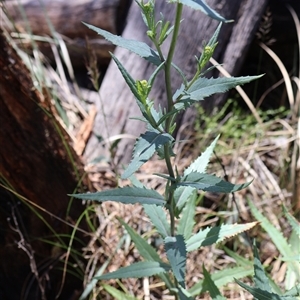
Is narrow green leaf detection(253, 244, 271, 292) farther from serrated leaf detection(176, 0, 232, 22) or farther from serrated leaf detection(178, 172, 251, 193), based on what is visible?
serrated leaf detection(176, 0, 232, 22)

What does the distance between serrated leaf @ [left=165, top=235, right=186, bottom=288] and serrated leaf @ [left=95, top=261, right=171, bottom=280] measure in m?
0.12

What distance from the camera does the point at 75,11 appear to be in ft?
7.18

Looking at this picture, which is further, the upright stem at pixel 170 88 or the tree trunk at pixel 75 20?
the tree trunk at pixel 75 20

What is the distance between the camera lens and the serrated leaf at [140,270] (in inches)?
43.5

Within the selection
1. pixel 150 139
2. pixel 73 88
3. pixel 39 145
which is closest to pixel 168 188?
pixel 150 139

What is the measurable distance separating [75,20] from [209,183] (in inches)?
59.0

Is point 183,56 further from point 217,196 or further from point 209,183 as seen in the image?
point 209,183

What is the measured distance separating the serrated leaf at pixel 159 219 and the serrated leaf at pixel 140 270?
8cm

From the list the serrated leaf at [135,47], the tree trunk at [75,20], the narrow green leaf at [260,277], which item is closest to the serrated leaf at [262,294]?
the narrow green leaf at [260,277]

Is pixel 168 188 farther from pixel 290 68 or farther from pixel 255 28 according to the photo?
pixel 290 68

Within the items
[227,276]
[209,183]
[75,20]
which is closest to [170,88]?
[209,183]

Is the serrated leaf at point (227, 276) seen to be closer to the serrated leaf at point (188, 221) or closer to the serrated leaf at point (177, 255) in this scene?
the serrated leaf at point (188, 221)

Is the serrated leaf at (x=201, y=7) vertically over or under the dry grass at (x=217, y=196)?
over

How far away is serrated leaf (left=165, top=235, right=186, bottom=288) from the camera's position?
2.96ft
